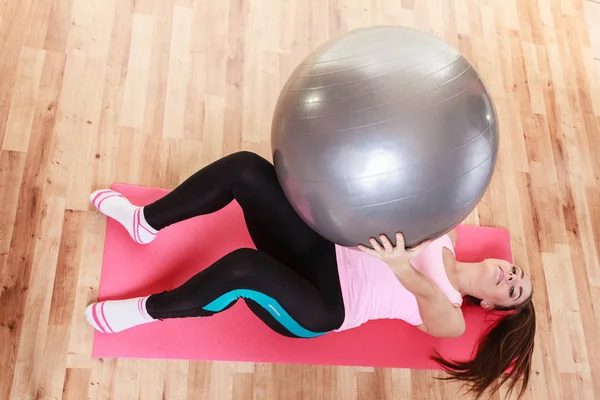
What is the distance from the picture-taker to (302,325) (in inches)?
55.4

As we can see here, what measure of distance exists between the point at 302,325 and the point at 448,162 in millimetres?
637

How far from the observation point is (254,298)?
1.39 metres

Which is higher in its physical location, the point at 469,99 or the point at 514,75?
the point at 469,99

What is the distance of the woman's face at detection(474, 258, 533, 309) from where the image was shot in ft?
5.46

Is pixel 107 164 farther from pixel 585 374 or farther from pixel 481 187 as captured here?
pixel 585 374

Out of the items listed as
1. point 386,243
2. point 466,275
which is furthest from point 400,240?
point 466,275

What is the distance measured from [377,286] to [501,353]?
1.54 feet

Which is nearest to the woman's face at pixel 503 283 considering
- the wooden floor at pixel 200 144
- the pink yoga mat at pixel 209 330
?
the pink yoga mat at pixel 209 330

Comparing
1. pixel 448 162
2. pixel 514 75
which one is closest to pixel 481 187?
pixel 448 162

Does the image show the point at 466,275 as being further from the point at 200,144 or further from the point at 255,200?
the point at 200,144

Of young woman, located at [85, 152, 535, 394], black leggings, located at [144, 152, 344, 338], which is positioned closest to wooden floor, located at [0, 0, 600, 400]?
young woman, located at [85, 152, 535, 394]

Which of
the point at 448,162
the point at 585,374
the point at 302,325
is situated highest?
the point at 448,162

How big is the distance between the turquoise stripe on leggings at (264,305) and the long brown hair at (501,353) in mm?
506

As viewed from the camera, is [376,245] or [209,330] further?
[209,330]
